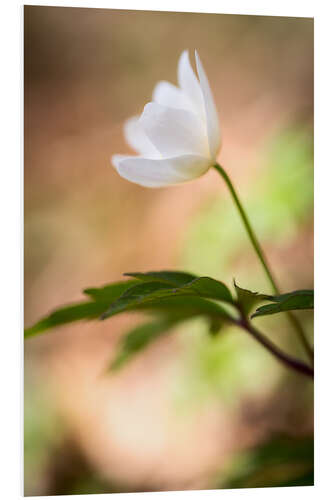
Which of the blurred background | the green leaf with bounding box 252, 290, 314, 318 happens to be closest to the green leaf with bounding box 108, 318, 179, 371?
the green leaf with bounding box 252, 290, 314, 318

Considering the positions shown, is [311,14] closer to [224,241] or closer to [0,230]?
[224,241]

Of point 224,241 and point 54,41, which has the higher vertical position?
point 54,41

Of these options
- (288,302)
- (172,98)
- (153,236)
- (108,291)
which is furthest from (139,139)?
(153,236)

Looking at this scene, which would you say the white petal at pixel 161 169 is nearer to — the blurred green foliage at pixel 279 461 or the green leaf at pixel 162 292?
the green leaf at pixel 162 292

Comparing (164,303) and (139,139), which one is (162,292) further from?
(139,139)

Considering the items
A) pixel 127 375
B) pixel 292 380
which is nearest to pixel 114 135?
pixel 127 375

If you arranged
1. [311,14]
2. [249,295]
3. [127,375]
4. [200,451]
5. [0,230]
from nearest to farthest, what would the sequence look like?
[249,295] < [0,230] < [311,14] < [200,451] < [127,375]
